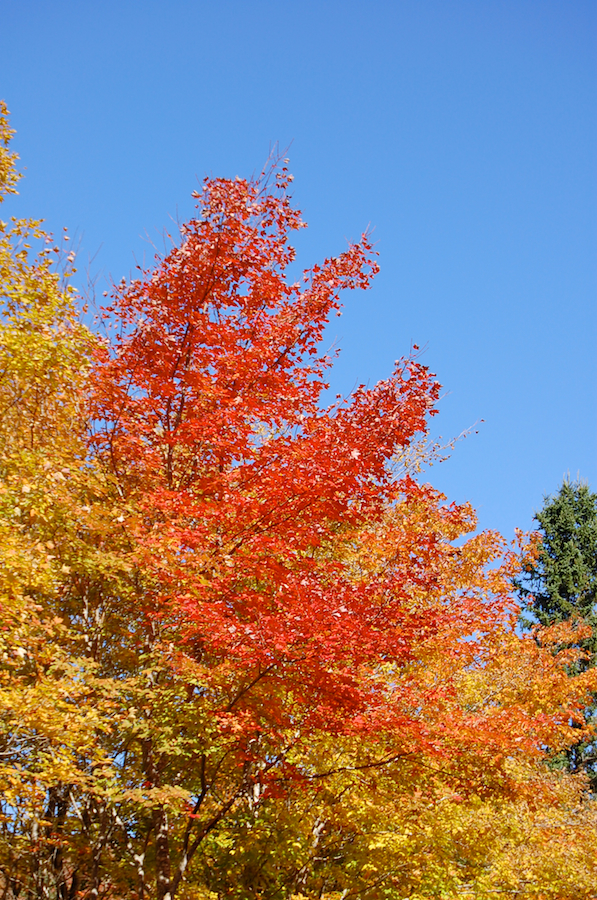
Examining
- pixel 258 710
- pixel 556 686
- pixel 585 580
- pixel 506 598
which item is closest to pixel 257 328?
pixel 258 710

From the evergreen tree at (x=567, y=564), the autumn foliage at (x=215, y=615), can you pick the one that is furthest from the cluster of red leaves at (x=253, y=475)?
the evergreen tree at (x=567, y=564)

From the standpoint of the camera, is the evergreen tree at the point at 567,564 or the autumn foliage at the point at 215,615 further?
the evergreen tree at the point at 567,564

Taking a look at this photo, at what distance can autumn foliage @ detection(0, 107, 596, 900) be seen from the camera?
24.6ft

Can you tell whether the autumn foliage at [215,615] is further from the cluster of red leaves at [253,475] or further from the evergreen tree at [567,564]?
the evergreen tree at [567,564]

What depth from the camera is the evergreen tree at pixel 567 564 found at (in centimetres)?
2958

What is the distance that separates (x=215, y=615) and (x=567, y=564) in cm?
2743

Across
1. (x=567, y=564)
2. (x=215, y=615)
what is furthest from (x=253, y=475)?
(x=567, y=564)

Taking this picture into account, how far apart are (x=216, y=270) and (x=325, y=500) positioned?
3.57 m

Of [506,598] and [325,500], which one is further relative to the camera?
[506,598]

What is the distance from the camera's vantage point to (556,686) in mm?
14023

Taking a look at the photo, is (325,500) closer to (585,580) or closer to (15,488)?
(15,488)

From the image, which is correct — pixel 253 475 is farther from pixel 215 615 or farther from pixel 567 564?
pixel 567 564

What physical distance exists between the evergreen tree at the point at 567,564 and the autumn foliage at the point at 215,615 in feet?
65.7

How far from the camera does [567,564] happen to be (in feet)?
100
